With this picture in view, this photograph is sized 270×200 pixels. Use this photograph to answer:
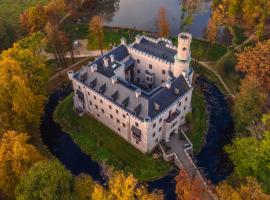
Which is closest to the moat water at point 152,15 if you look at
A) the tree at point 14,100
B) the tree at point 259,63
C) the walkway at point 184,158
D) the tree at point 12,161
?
the tree at point 259,63

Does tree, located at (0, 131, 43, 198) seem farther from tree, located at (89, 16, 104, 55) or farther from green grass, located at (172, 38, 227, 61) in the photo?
green grass, located at (172, 38, 227, 61)

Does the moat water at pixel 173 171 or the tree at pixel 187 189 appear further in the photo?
the moat water at pixel 173 171

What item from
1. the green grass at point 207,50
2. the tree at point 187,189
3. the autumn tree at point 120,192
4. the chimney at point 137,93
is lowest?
the tree at point 187,189

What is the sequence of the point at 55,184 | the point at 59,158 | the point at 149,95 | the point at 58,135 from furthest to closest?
the point at 58,135
the point at 59,158
the point at 149,95
the point at 55,184

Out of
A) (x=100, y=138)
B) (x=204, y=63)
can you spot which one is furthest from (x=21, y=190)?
(x=204, y=63)

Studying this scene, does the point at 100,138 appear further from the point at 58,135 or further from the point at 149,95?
the point at 149,95

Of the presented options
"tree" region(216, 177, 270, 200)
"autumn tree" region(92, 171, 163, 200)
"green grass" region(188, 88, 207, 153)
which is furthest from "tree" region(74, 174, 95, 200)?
"green grass" region(188, 88, 207, 153)

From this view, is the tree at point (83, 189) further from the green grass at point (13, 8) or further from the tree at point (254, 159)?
the green grass at point (13, 8)

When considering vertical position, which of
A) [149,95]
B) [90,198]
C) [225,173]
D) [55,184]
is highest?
[149,95]
